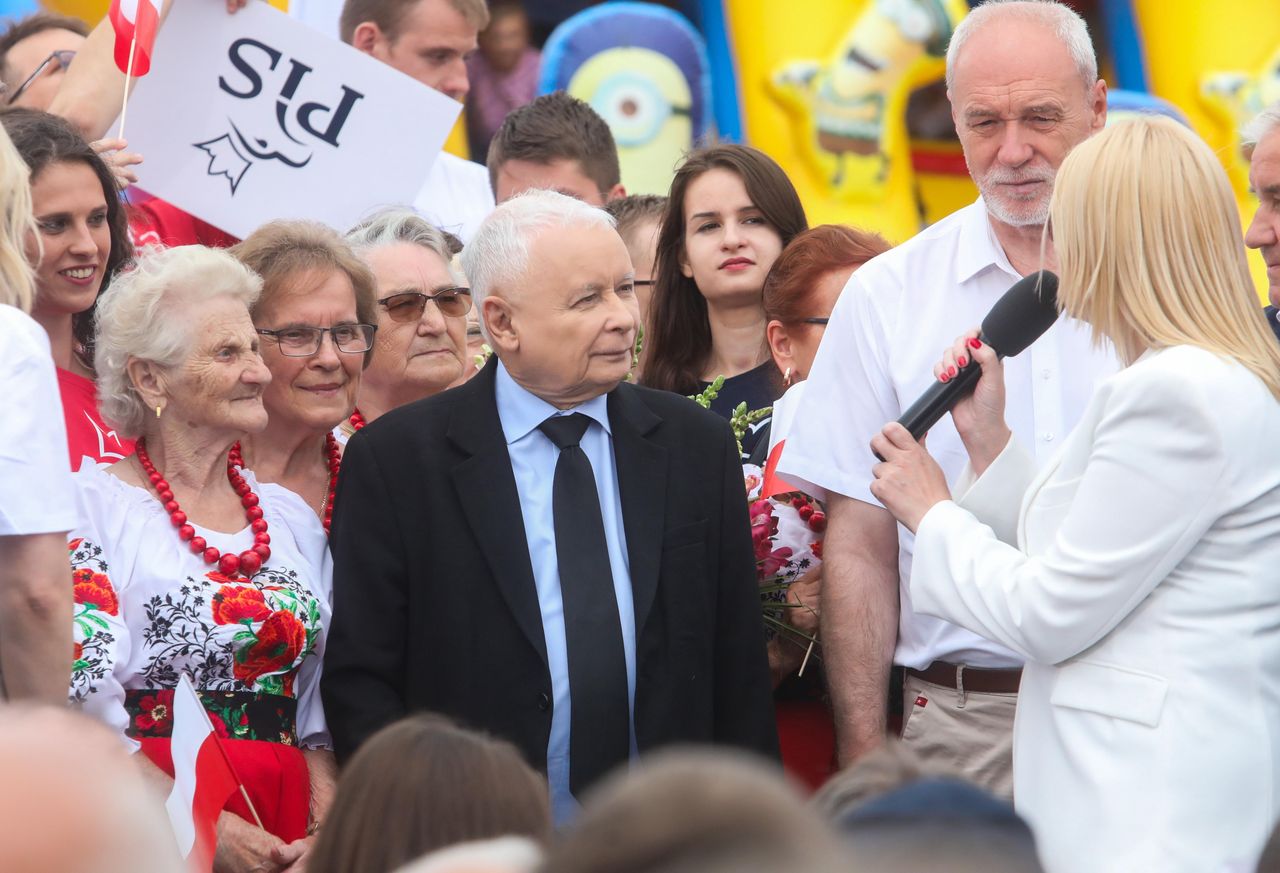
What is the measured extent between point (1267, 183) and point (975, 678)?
4.33ft

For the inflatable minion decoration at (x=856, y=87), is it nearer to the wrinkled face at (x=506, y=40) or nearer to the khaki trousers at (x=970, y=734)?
the wrinkled face at (x=506, y=40)

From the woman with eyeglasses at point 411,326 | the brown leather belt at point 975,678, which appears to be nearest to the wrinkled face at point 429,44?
the woman with eyeglasses at point 411,326

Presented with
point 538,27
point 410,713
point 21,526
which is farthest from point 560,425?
point 538,27

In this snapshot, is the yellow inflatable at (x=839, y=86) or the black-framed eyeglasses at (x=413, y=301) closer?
the black-framed eyeglasses at (x=413, y=301)

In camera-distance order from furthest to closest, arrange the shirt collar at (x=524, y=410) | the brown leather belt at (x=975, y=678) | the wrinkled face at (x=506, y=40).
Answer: the wrinkled face at (x=506, y=40) < the brown leather belt at (x=975, y=678) < the shirt collar at (x=524, y=410)

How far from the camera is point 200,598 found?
136 inches

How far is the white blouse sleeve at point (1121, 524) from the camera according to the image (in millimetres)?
2836

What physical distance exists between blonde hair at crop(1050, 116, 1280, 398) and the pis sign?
105 inches

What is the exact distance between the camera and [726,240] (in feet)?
16.1

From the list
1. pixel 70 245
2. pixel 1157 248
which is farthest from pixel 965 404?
pixel 70 245

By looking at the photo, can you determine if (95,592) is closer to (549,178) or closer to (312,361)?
(312,361)

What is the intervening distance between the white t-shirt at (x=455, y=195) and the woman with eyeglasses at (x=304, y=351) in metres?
1.88

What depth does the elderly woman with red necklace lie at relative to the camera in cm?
339

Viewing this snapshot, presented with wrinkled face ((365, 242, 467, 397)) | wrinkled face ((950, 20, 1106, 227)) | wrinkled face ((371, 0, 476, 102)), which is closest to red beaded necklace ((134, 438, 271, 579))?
wrinkled face ((365, 242, 467, 397))
